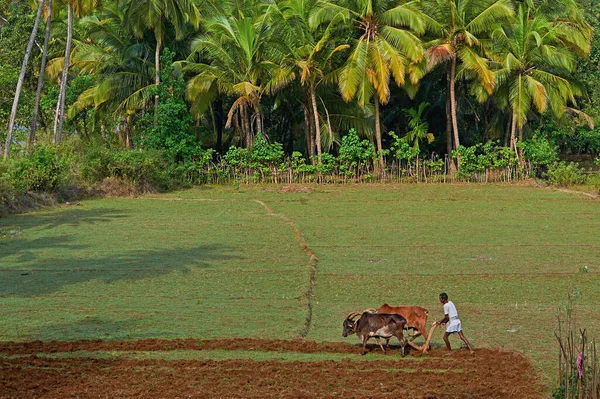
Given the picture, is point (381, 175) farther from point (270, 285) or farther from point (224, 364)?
point (224, 364)

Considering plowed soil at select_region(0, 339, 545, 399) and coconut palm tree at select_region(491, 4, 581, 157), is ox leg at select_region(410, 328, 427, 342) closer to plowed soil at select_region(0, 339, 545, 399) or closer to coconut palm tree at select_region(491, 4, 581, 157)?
plowed soil at select_region(0, 339, 545, 399)

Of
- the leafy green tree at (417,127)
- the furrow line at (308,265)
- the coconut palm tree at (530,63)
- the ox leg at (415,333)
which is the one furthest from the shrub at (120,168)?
the ox leg at (415,333)

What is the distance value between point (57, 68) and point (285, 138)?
38.9ft

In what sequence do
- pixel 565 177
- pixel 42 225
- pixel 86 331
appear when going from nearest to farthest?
1. pixel 86 331
2. pixel 42 225
3. pixel 565 177

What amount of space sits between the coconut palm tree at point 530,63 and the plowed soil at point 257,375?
24.2m

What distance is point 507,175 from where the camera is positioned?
35031 millimetres

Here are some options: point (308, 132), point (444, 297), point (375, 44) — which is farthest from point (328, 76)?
point (444, 297)

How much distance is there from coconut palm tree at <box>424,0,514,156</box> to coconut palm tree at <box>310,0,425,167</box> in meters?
0.86

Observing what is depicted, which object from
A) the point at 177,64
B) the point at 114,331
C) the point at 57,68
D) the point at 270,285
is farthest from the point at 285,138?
the point at 114,331

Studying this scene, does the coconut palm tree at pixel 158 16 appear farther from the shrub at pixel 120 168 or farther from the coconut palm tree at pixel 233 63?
the shrub at pixel 120 168

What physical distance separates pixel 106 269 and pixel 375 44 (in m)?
19.7

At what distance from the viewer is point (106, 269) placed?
18.1 m

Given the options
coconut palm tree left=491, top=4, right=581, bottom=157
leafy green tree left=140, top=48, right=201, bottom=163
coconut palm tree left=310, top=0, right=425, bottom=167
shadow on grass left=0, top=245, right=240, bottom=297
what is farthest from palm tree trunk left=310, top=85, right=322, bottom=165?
shadow on grass left=0, top=245, right=240, bottom=297

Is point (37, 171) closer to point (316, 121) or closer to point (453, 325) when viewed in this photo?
point (316, 121)
